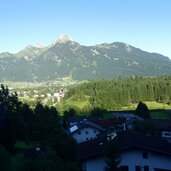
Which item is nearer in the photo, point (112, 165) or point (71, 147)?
point (112, 165)

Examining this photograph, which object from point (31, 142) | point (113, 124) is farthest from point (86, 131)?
point (31, 142)

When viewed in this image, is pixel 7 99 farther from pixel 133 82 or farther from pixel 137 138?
pixel 133 82

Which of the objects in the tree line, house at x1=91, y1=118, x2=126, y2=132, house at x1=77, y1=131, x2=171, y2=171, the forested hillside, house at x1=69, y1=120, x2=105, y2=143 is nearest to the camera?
the tree line

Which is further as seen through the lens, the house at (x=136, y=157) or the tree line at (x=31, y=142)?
the house at (x=136, y=157)

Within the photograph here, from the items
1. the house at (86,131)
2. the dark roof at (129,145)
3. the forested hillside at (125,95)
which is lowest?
the house at (86,131)

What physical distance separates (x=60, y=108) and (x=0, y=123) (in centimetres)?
8039

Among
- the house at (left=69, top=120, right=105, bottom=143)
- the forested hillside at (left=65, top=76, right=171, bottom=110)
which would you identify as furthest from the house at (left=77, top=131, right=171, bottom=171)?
the forested hillside at (left=65, top=76, right=171, bottom=110)

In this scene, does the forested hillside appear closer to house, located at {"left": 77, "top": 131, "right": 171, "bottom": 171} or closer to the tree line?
the tree line

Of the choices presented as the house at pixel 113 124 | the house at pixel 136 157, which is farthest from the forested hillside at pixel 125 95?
the house at pixel 136 157

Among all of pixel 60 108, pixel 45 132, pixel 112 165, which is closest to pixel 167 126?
pixel 45 132

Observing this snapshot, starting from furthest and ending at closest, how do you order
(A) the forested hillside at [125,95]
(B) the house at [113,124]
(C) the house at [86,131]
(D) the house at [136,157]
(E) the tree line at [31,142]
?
(A) the forested hillside at [125,95]
(B) the house at [113,124]
(C) the house at [86,131]
(D) the house at [136,157]
(E) the tree line at [31,142]

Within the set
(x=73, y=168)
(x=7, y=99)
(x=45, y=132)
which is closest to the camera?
(x=73, y=168)

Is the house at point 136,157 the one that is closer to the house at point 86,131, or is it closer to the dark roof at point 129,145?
the dark roof at point 129,145

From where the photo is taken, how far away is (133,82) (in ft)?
545
